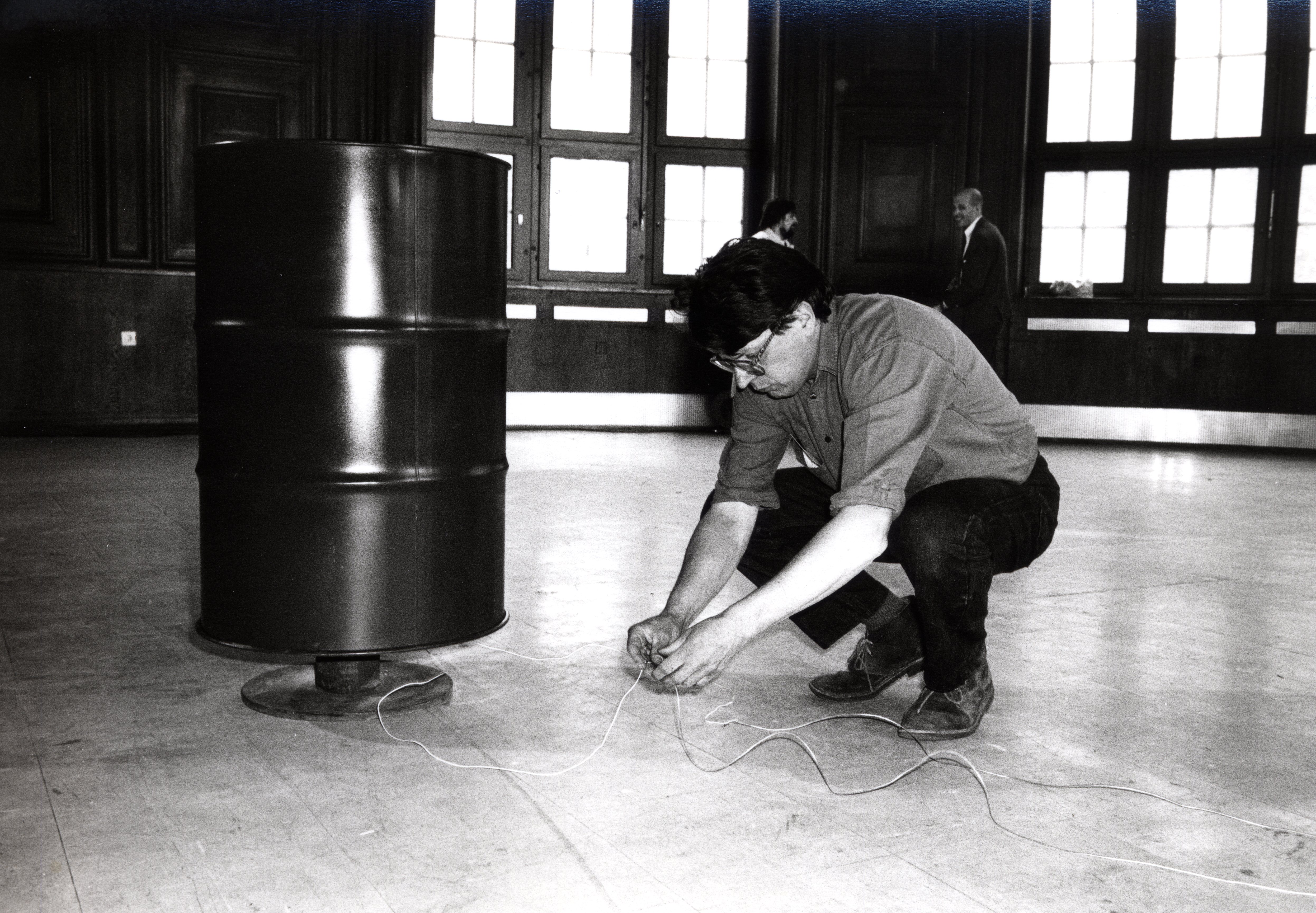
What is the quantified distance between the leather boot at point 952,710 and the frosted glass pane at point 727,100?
6.82 metres

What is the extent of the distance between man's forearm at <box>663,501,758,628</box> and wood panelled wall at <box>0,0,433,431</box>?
6116mm

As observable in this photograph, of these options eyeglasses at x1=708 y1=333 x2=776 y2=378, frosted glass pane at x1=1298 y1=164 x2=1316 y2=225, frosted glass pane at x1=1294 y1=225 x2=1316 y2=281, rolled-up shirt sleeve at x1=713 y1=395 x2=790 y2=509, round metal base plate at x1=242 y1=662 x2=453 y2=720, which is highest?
frosted glass pane at x1=1298 y1=164 x2=1316 y2=225

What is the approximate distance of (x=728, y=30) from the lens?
28.1 feet

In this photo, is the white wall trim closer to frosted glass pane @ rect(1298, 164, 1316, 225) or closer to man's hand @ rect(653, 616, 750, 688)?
frosted glass pane @ rect(1298, 164, 1316, 225)

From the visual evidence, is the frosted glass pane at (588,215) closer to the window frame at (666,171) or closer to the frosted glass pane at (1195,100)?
the window frame at (666,171)

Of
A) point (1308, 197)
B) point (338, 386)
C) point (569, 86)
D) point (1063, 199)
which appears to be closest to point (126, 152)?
point (569, 86)

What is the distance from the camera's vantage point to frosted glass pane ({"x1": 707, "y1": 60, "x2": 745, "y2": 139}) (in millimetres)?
8578

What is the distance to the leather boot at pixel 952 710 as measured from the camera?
7.18ft

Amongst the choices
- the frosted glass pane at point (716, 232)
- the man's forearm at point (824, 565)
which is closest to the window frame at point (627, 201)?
the frosted glass pane at point (716, 232)

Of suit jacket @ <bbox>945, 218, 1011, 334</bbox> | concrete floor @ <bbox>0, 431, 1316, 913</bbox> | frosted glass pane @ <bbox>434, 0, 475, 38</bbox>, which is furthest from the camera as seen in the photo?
frosted glass pane @ <bbox>434, 0, 475, 38</bbox>

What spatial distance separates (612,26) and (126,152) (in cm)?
321

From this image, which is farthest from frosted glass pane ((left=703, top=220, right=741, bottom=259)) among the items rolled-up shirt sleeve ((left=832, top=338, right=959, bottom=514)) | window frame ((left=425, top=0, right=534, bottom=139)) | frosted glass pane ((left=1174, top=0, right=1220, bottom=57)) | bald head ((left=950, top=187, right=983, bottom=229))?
rolled-up shirt sleeve ((left=832, top=338, right=959, bottom=514))

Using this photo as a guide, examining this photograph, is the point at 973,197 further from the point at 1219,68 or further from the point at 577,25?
the point at 577,25

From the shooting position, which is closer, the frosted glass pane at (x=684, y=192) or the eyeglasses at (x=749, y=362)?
the eyeglasses at (x=749, y=362)
